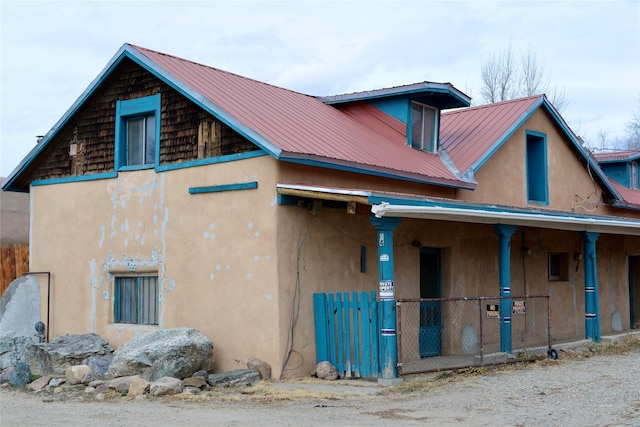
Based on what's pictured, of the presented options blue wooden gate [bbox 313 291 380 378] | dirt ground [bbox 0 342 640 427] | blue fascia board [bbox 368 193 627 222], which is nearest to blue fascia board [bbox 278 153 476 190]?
blue fascia board [bbox 368 193 627 222]

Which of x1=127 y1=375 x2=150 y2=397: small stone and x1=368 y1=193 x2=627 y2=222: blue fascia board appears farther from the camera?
x1=368 y1=193 x2=627 y2=222: blue fascia board

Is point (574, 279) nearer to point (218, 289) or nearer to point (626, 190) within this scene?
point (626, 190)

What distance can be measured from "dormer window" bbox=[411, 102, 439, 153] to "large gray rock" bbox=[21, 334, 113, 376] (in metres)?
7.76

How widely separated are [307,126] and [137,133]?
329 cm

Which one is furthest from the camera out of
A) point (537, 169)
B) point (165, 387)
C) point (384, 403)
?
point (537, 169)

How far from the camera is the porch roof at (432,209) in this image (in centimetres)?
1141

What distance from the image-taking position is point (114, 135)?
1524 centimetres

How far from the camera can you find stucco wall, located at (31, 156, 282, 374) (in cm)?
1263

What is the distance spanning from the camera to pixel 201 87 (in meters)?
13.9

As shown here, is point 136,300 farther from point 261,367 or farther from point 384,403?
point 384,403

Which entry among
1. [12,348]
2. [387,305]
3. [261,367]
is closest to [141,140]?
[12,348]

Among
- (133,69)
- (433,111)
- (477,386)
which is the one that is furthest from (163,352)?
(433,111)

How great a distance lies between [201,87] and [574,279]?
35.6 feet

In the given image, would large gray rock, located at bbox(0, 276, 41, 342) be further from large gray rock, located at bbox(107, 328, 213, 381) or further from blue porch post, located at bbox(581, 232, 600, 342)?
blue porch post, located at bbox(581, 232, 600, 342)
